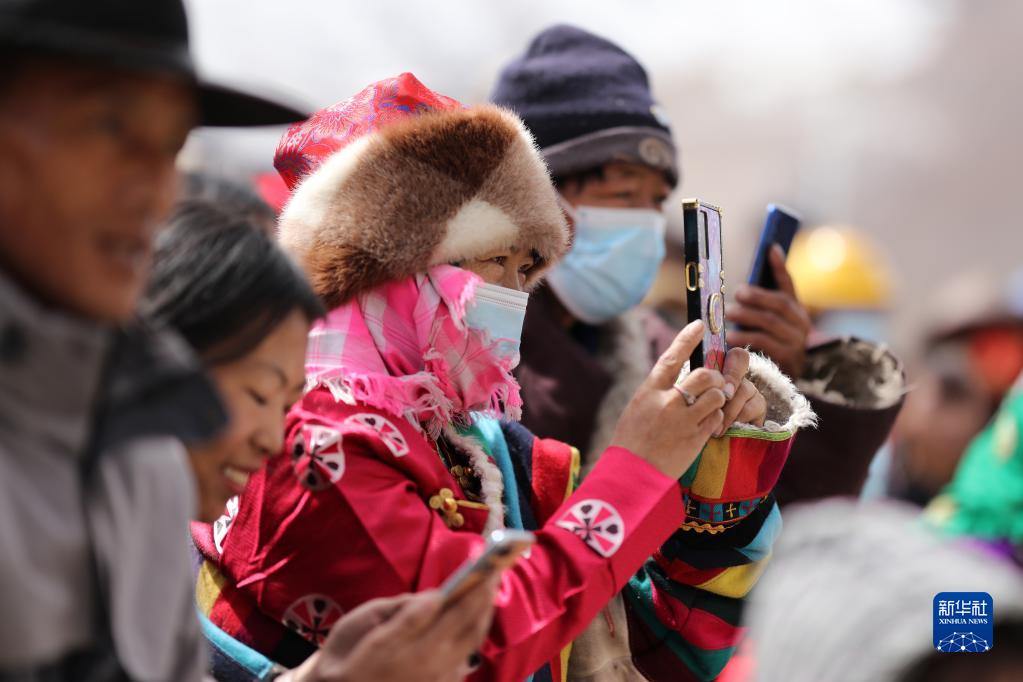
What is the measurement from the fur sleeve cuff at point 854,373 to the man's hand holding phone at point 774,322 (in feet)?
0.16

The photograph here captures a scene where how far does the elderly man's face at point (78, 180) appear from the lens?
4.43 ft

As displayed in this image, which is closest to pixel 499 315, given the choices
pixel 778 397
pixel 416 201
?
pixel 416 201

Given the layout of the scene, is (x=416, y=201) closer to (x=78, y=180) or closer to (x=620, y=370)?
(x=78, y=180)

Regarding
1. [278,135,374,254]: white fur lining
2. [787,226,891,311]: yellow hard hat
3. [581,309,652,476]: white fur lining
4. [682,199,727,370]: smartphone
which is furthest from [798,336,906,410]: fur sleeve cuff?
[787,226,891,311]: yellow hard hat

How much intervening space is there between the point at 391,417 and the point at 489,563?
2.30 feet

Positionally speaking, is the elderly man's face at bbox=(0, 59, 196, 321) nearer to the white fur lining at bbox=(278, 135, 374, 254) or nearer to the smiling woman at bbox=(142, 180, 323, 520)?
the smiling woman at bbox=(142, 180, 323, 520)

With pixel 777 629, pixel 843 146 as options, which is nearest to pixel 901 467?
pixel 777 629

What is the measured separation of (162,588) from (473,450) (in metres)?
1.06

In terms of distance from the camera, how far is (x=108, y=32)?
1378mm

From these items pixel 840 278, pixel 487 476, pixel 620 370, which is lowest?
pixel 840 278

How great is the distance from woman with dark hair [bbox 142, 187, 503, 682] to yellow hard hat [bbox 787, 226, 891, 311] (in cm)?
635

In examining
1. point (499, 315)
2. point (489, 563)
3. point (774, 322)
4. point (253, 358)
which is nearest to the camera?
point (489, 563)

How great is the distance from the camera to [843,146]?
19.3 meters

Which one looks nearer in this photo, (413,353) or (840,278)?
(413,353)
